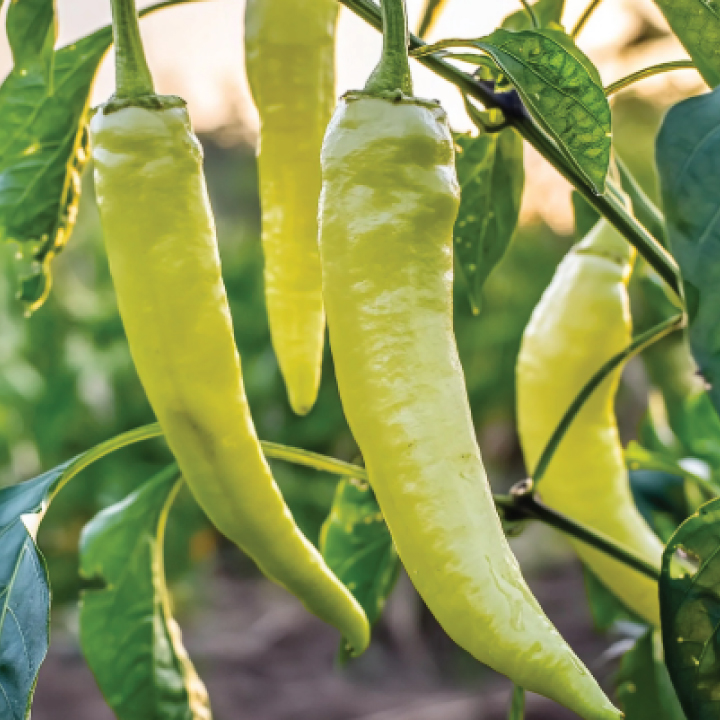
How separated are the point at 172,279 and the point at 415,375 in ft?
0.36

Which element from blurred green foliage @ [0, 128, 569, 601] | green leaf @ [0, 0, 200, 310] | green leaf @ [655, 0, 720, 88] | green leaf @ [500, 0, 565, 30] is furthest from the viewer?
blurred green foliage @ [0, 128, 569, 601]

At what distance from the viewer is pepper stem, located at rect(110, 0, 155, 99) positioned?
0.36 meters

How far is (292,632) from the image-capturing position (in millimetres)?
2820

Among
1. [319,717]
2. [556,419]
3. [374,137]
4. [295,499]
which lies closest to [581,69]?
[374,137]

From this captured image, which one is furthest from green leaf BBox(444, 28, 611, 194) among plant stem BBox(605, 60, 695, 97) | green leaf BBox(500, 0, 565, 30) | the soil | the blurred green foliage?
the blurred green foliage

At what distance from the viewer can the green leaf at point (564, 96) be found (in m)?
0.32

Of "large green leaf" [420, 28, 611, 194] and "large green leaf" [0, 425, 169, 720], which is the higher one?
"large green leaf" [420, 28, 611, 194]

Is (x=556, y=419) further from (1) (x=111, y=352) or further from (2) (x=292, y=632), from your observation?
(1) (x=111, y=352)

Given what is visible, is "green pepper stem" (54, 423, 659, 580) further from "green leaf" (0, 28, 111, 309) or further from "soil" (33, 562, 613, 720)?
"soil" (33, 562, 613, 720)

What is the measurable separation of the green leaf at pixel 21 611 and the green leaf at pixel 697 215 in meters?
0.30

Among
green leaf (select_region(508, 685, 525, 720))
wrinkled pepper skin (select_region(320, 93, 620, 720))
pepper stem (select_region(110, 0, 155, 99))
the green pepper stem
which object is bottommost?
green leaf (select_region(508, 685, 525, 720))

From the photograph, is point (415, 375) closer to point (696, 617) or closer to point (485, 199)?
point (696, 617)

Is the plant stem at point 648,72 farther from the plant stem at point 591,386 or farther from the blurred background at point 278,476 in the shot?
the blurred background at point 278,476

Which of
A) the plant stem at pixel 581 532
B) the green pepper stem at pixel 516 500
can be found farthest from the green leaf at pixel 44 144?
the plant stem at pixel 581 532
